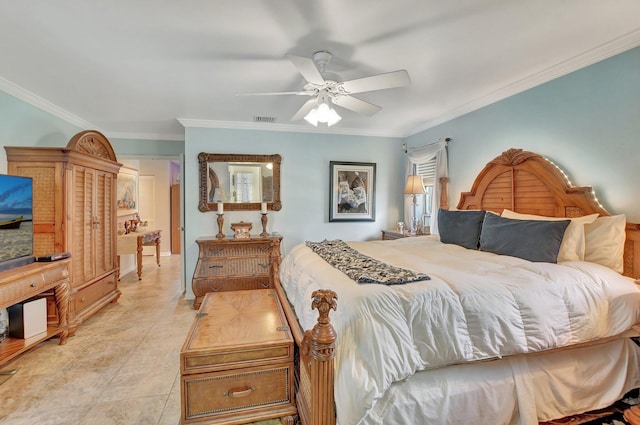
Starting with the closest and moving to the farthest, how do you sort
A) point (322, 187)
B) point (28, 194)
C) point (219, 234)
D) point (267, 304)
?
1. point (267, 304)
2. point (28, 194)
3. point (219, 234)
4. point (322, 187)

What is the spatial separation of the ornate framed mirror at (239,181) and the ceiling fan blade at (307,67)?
230 cm

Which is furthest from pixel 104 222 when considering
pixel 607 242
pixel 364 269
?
pixel 607 242

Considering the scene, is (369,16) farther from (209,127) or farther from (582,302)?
(209,127)

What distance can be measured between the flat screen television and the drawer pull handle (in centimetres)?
221

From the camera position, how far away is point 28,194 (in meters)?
2.72

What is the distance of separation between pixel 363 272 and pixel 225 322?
1.07 metres

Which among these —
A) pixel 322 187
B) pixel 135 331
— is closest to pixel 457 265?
pixel 322 187

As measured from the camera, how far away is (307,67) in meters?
2.00

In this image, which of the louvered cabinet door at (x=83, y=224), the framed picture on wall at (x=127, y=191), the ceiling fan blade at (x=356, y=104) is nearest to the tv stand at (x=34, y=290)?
the louvered cabinet door at (x=83, y=224)

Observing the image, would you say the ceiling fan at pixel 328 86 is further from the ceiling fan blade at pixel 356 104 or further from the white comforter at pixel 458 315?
the white comforter at pixel 458 315

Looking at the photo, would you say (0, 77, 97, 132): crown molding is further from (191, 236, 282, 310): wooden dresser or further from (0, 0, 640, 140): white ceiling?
(191, 236, 282, 310): wooden dresser

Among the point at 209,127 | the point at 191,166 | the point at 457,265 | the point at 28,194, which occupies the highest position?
the point at 209,127

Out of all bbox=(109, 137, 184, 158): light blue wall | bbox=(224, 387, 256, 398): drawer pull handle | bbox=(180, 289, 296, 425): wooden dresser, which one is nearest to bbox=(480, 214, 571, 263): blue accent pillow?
bbox=(180, 289, 296, 425): wooden dresser

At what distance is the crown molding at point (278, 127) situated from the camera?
418 cm
